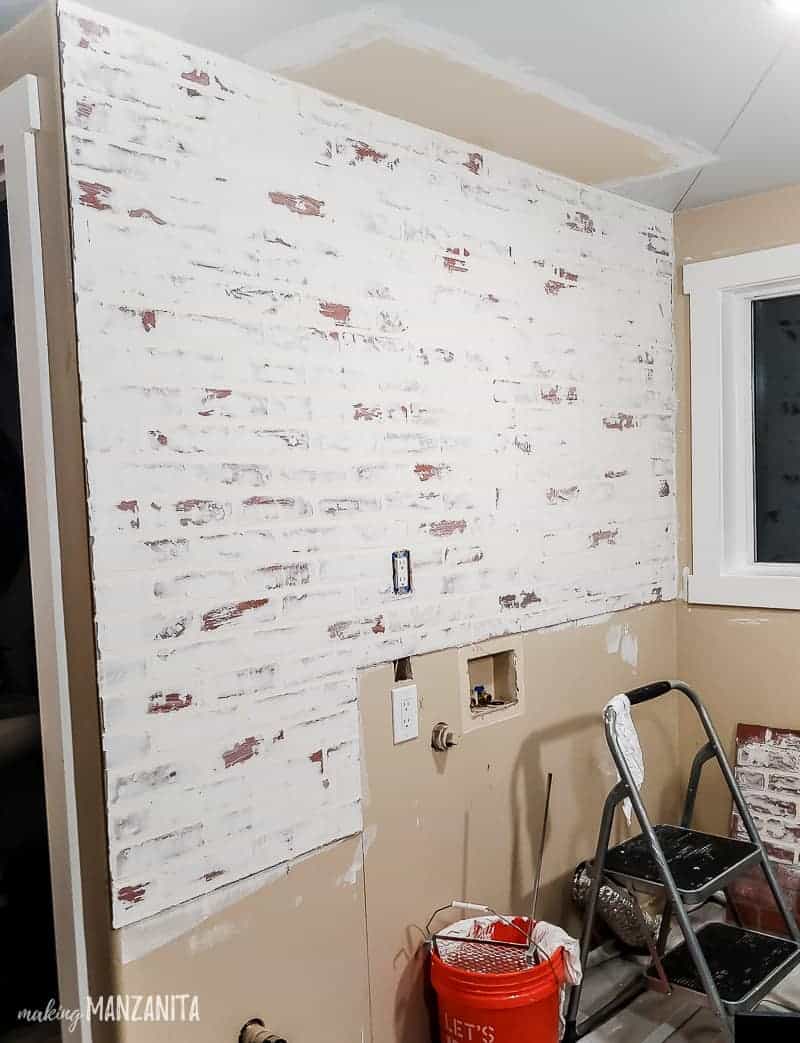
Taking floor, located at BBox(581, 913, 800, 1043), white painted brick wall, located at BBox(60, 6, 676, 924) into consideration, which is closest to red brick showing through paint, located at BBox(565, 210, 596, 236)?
white painted brick wall, located at BBox(60, 6, 676, 924)

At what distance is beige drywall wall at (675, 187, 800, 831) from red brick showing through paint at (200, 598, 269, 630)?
1.87 meters

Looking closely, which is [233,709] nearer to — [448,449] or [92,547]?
[92,547]

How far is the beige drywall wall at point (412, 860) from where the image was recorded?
1.91 metres

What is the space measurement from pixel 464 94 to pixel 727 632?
1.97 m

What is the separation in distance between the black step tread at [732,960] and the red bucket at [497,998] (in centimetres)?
48

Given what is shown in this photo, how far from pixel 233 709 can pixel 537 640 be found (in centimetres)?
110

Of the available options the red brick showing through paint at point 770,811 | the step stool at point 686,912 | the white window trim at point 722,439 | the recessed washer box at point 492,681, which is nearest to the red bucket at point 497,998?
the step stool at point 686,912

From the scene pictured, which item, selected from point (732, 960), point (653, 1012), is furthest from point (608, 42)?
point (653, 1012)

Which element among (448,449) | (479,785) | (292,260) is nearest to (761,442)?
(448,449)

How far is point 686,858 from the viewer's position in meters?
2.61

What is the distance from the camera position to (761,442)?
3.28 meters

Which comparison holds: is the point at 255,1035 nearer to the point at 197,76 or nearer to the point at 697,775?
the point at 697,775

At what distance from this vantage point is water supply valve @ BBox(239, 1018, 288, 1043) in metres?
1.92

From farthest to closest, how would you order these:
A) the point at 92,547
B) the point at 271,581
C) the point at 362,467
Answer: the point at 362,467, the point at 271,581, the point at 92,547
